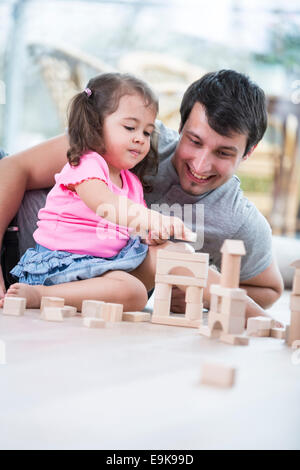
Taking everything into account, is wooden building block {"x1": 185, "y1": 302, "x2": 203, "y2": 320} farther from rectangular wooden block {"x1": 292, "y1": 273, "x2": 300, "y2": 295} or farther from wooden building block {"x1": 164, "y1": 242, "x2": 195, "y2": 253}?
rectangular wooden block {"x1": 292, "y1": 273, "x2": 300, "y2": 295}

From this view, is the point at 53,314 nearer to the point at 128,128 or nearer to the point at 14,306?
the point at 14,306

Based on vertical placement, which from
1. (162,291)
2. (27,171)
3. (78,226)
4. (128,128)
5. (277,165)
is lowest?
(162,291)

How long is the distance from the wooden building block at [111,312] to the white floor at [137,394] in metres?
0.12

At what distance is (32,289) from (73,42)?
127 inches

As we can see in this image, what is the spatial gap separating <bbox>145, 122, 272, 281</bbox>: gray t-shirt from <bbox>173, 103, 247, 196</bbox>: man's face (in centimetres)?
4

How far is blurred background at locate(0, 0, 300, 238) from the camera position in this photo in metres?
4.07

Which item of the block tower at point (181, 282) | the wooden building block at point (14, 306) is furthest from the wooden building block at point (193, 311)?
the wooden building block at point (14, 306)

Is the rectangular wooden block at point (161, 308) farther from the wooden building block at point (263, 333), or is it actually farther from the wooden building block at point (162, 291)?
the wooden building block at point (263, 333)

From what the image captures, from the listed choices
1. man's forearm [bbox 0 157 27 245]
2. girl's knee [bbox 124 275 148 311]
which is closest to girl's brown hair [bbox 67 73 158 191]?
man's forearm [bbox 0 157 27 245]

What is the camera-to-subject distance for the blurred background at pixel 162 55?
13.3 feet

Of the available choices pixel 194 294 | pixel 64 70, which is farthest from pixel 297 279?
pixel 64 70

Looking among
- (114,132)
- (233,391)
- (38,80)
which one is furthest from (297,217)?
(233,391)

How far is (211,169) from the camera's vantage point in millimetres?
1594

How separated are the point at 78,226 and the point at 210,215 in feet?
1.31
